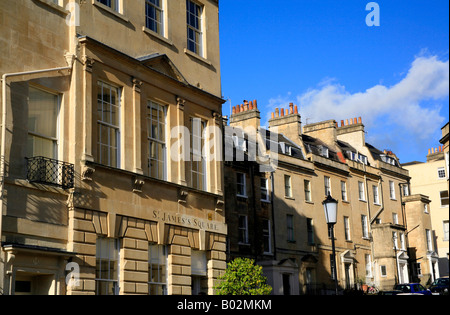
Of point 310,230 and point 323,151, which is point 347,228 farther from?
point 323,151

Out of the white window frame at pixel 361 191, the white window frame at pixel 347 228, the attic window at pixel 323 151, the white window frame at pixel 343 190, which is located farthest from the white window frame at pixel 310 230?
the white window frame at pixel 361 191

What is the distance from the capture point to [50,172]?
64.5 feet

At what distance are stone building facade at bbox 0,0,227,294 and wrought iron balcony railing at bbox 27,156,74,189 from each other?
0.15 ft

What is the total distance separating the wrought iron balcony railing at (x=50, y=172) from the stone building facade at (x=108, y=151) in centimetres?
4

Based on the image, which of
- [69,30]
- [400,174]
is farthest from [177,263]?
[400,174]

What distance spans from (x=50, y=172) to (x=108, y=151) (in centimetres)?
303

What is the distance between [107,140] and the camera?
2234 cm

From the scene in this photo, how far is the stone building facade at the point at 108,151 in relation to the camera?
742 inches

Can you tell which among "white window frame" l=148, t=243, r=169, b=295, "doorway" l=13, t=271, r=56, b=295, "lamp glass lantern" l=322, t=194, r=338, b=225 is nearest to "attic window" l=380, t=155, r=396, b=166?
"white window frame" l=148, t=243, r=169, b=295

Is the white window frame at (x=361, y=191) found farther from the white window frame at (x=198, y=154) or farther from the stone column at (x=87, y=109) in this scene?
the stone column at (x=87, y=109)

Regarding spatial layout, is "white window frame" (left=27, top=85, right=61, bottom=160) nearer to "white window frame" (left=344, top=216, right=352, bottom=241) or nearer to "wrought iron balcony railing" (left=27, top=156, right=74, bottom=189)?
"wrought iron balcony railing" (left=27, top=156, right=74, bottom=189)

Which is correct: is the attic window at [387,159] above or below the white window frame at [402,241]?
above

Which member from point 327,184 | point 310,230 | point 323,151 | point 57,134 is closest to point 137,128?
point 57,134
